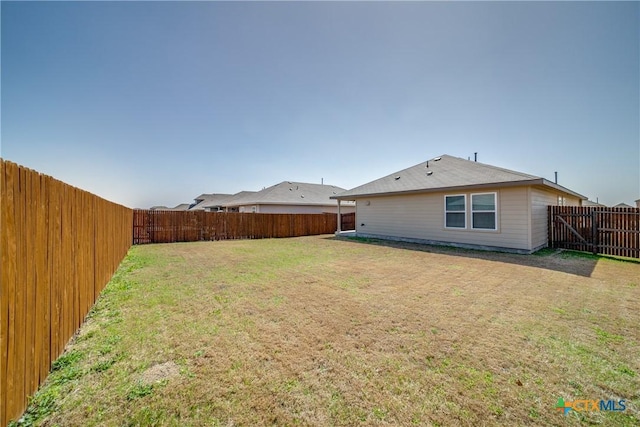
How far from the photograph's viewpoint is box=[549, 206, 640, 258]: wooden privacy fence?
8.23 metres

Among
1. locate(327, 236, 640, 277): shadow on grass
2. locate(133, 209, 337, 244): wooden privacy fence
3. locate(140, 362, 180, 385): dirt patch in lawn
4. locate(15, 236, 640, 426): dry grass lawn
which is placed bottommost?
locate(140, 362, 180, 385): dirt patch in lawn

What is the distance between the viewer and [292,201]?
20.9 m

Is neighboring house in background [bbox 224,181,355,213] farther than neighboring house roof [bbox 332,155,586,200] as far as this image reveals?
Yes

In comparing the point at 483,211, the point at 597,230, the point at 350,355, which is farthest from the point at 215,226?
the point at 597,230

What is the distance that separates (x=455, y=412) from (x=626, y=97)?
15702 millimetres

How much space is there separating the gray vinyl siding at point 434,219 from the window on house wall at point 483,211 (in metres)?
0.16

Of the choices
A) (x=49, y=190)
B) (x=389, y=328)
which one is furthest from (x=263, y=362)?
(x=49, y=190)

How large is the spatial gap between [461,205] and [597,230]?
4.23m

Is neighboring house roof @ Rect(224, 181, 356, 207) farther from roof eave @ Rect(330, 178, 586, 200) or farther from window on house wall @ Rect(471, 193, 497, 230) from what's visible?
window on house wall @ Rect(471, 193, 497, 230)

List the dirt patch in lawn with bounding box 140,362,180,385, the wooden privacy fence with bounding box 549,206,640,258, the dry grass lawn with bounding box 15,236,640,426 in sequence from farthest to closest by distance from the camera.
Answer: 1. the wooden privacy fence with bounding box 549,206,640,258
2. the dirt patch in lawn with bounding box 140,362,180,385
3. the dry grass lawn with bounding box 15,236,640,426

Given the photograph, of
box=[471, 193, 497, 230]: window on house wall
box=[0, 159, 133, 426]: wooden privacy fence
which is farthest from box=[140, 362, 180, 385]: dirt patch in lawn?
box=[471, 193, 497, 230]: window on house wall

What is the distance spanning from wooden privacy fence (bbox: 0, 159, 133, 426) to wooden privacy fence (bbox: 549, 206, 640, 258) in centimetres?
1356

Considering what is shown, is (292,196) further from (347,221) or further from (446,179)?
(446,179)

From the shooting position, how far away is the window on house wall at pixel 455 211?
10.4m
